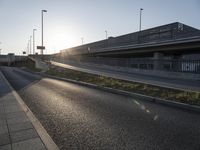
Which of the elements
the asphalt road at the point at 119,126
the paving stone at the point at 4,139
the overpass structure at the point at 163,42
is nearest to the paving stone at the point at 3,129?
the paving stone at the point at 4,139

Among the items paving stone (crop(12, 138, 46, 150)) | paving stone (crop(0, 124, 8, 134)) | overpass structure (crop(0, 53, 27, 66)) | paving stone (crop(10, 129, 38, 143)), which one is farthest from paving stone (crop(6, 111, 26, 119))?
overpass structure (crop(0, 53, 27, 66))

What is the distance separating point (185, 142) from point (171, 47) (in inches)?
1611

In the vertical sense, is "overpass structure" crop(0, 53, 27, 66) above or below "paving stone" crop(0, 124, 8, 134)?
above

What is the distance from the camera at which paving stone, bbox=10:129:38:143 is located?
5.35 m

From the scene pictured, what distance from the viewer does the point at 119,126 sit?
6512 millimetres

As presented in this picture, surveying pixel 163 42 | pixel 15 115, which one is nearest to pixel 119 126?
pixel 15 115

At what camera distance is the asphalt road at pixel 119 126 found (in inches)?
204

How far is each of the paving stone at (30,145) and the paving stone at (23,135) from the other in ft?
0.77

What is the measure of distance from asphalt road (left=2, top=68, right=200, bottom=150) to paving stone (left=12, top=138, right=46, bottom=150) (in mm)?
448

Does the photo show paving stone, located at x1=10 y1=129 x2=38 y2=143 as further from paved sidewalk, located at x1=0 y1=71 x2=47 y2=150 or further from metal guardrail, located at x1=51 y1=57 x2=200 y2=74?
metal guardrail, located at x1=51 y1=57 x2=200 y2=74

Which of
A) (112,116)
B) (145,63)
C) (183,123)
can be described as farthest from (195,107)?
(145,63)

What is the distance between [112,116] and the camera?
767 cm

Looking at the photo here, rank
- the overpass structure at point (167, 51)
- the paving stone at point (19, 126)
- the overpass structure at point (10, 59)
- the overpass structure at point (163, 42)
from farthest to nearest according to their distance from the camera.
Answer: the overpass structure at point (10, 59) → the overpass structure at point (163, 42) → the overpass structure at point (167, 51) → the paving stone at point (19, 126)

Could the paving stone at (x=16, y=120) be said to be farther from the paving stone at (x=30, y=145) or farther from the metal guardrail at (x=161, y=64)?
the metal guardrail at (x=161, y=64)
